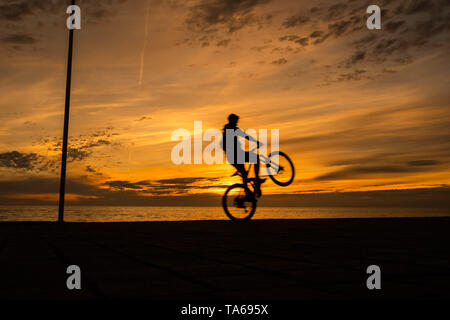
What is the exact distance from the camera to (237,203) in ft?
42.2

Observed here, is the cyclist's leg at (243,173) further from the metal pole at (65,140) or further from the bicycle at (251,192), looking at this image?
the metal pole at (65,140)

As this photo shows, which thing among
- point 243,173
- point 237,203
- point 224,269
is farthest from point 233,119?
point 224,269

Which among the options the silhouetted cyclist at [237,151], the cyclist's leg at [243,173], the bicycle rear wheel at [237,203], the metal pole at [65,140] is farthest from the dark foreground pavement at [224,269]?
the metal pole at [65,140]

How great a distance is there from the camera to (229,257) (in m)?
5.75

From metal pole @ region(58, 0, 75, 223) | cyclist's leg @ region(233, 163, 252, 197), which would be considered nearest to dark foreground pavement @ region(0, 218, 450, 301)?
cyclist's leg @ region(233, 163, 252, 197)

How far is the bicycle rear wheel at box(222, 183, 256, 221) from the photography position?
12.8m

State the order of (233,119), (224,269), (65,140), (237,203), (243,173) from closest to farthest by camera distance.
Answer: (224,269) < (233,119) < (243,173) < (237,203) < (65,140)

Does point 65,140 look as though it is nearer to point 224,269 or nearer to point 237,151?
point 237,151

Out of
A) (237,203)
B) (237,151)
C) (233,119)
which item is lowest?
(237,203)

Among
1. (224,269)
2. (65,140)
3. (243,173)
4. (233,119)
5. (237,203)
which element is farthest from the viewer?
(65,140)

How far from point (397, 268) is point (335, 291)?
153 cm

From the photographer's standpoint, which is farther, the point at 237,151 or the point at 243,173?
the point at 243,173
